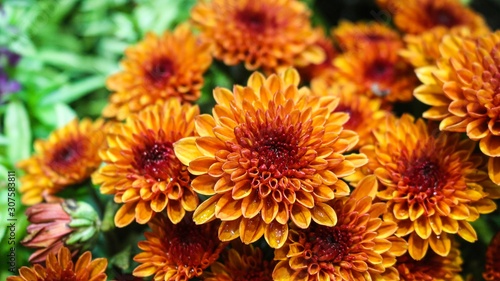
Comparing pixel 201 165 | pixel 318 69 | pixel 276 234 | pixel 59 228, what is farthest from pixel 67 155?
pixel 318 69

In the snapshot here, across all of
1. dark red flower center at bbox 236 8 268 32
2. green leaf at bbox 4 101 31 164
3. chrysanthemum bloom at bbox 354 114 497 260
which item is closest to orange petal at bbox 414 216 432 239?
chrysanthemum bloom at bbox 354 114 497 260

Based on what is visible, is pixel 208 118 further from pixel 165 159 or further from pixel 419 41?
pixel 419 41

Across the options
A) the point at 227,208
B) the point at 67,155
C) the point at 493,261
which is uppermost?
the point at 227,208

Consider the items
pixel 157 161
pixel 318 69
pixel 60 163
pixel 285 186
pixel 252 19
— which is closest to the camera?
pixel 285 186

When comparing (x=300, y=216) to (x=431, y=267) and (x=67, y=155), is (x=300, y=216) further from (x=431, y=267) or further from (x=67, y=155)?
(x=67, y=155)

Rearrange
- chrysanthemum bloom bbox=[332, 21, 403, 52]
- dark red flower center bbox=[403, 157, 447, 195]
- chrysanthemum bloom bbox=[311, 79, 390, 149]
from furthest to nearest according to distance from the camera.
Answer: chrysanthemum bloom bbox=[332, 21, 403, 52] < chrysanthemum bloom bbox=[311, 79, 390, 149] < dark red flower center bbox=[403, 157, 447, 195]

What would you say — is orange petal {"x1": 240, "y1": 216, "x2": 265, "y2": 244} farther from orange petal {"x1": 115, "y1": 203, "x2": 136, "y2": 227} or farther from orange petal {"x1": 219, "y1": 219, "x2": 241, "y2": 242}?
orange petal {"x1": 115, "y1": 203, "x2": 136, "y2": 227}

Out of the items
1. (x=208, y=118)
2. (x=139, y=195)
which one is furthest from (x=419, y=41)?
(x=139, y=195)
